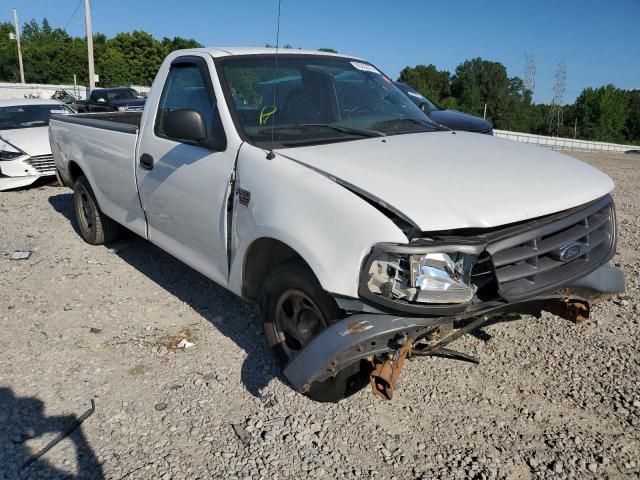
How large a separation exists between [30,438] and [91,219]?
3504 mm

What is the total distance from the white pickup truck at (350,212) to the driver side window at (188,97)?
2 centimetres

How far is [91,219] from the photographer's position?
19.7 ft

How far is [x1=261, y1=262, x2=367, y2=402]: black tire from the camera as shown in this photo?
110 inches

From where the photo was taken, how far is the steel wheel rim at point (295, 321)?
2.97 metres

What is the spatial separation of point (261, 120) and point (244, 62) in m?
0.62

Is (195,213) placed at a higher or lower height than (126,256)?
higher

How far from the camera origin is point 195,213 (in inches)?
146

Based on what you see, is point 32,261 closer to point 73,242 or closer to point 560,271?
point 73,242

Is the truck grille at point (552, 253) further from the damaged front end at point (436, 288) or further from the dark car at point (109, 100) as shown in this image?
the dark car at point (109, 100)

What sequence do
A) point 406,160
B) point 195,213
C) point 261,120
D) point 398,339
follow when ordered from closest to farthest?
point 398,339
point 406,160
point 261,120
point 195,213

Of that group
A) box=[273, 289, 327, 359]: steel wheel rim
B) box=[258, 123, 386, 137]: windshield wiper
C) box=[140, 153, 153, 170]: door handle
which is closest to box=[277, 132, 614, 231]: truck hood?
box=[258, 123, 386, 137]: windshield wiper

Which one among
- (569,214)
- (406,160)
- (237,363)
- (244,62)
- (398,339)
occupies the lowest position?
(237,363)

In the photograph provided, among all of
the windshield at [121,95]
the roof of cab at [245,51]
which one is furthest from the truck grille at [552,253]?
the windshield at [121,95]

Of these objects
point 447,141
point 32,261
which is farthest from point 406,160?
point 32,261
